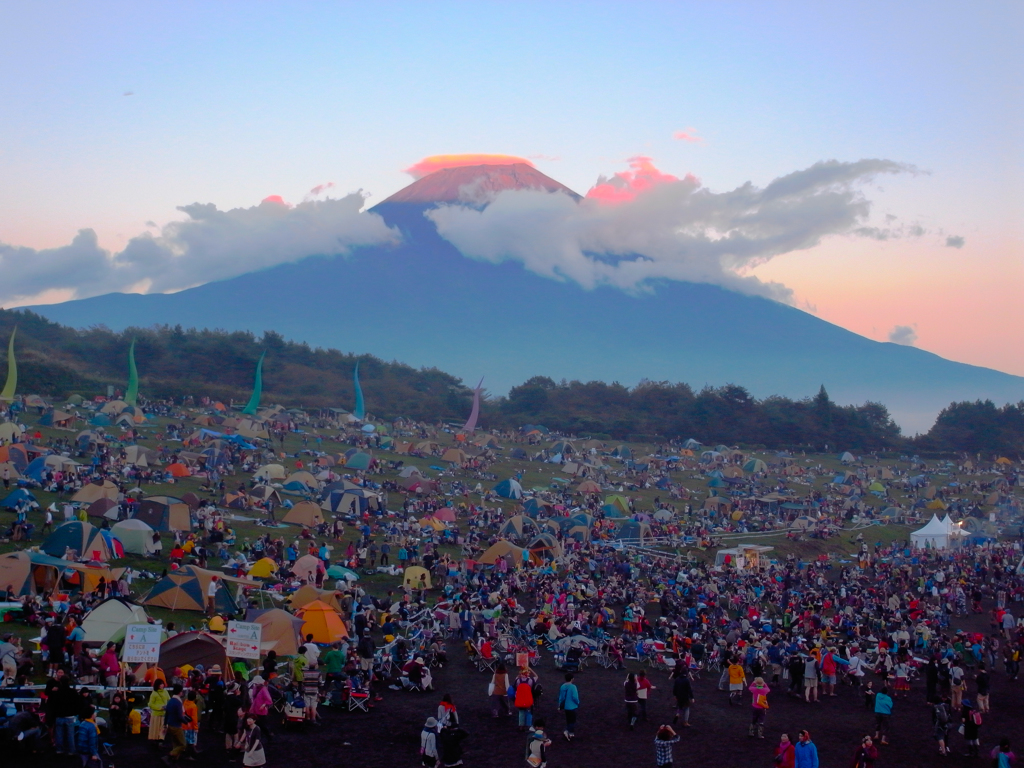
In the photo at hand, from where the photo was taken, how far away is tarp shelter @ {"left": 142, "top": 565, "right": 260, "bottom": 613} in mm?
15828

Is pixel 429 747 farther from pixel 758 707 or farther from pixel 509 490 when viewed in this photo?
pixel 509 490

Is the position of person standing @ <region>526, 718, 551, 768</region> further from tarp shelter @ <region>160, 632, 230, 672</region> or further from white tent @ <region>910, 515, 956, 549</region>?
white tent @ <region>910, 515, 956, 549</region>

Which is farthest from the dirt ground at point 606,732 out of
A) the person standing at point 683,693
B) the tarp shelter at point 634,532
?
the tarp shelter at point 634,532

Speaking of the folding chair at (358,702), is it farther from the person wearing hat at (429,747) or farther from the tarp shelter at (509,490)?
the tarp shelter at (509,490)

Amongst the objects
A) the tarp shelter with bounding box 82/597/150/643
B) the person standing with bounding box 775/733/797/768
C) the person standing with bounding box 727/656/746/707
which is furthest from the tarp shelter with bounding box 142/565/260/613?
the person standing with bounding box 775/733/797/768

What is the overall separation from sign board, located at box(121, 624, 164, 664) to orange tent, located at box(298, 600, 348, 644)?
146 inches

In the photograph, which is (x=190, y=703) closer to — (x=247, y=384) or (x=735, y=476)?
(x=735, y=476)

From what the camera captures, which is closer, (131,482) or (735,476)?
(131,482)

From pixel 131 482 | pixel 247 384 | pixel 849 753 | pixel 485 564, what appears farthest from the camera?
pixel 247 384

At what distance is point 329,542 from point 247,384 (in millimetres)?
48268

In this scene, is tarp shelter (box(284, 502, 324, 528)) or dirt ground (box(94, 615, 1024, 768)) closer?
dirt ground (box(94, 615, 1024, 768))

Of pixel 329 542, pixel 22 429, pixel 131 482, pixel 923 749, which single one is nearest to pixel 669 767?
pixel 923 749

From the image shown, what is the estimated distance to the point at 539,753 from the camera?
9234 mm

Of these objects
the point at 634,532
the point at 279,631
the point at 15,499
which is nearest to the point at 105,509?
the point at 15,499
